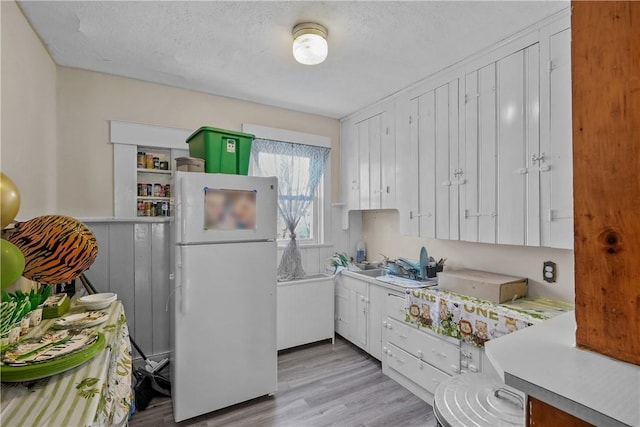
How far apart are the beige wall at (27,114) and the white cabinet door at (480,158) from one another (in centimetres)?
279

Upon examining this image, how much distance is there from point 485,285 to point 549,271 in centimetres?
45

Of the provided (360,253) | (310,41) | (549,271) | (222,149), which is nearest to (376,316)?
(360,253)

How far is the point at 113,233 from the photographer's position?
8.34ft

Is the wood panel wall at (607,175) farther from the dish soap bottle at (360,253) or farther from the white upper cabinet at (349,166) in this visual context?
→ the dish soap bottle at (360,253)

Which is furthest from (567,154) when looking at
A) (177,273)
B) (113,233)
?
(113,233)

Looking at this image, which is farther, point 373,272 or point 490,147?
point 373,272

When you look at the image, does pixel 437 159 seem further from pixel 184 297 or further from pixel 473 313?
pixel 184 297

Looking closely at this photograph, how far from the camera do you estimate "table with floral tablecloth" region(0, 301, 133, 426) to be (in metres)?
0.77

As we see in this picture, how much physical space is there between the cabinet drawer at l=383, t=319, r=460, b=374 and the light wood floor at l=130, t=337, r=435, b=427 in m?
0.33

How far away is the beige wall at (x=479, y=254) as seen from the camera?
2.05m

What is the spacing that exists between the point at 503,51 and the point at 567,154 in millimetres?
841

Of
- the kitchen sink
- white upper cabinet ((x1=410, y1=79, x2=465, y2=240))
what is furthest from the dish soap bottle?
white upper cabinet ((x1=410, y1=79, x2=465, y2=240))

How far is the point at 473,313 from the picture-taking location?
6.40 feet

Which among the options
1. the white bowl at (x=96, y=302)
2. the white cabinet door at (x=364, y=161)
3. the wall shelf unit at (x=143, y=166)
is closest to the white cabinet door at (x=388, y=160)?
the white cabinet door at (x=364, y=161)
